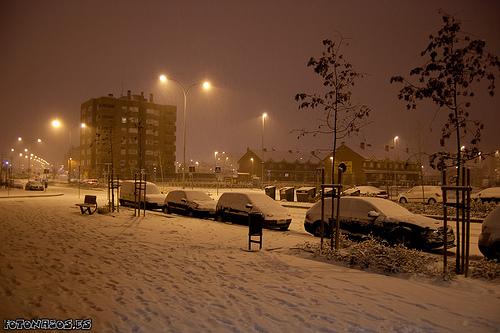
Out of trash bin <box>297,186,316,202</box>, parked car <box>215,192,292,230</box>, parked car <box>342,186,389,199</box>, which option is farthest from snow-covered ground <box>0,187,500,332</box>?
parked car <box>342,186,389,199</box>

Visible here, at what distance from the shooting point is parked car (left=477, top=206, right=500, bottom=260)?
9.42 m

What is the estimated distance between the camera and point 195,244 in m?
11.5

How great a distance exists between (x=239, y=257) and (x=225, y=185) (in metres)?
52.9

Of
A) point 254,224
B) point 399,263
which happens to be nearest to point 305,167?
point 254,224

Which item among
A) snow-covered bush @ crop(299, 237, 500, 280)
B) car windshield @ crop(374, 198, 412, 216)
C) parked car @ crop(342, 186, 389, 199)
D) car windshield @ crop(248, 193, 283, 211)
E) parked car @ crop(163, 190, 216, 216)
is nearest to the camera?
snow-covered bush @ crop(299, 237, 500, 280)

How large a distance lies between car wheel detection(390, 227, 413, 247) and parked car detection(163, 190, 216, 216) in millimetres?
9629

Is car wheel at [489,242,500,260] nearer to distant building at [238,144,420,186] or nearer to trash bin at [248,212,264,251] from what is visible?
trash bin at [248,212,264,251]

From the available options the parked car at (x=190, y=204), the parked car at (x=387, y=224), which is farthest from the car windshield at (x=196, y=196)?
the parked car at (x=387, y=224)

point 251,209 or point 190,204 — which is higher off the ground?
point 251,209

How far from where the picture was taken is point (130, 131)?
378ft

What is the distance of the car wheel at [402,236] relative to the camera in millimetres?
11539

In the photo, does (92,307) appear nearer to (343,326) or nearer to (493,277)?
(343,326)

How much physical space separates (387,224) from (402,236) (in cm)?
54

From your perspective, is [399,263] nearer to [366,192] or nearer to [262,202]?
[262,202]
